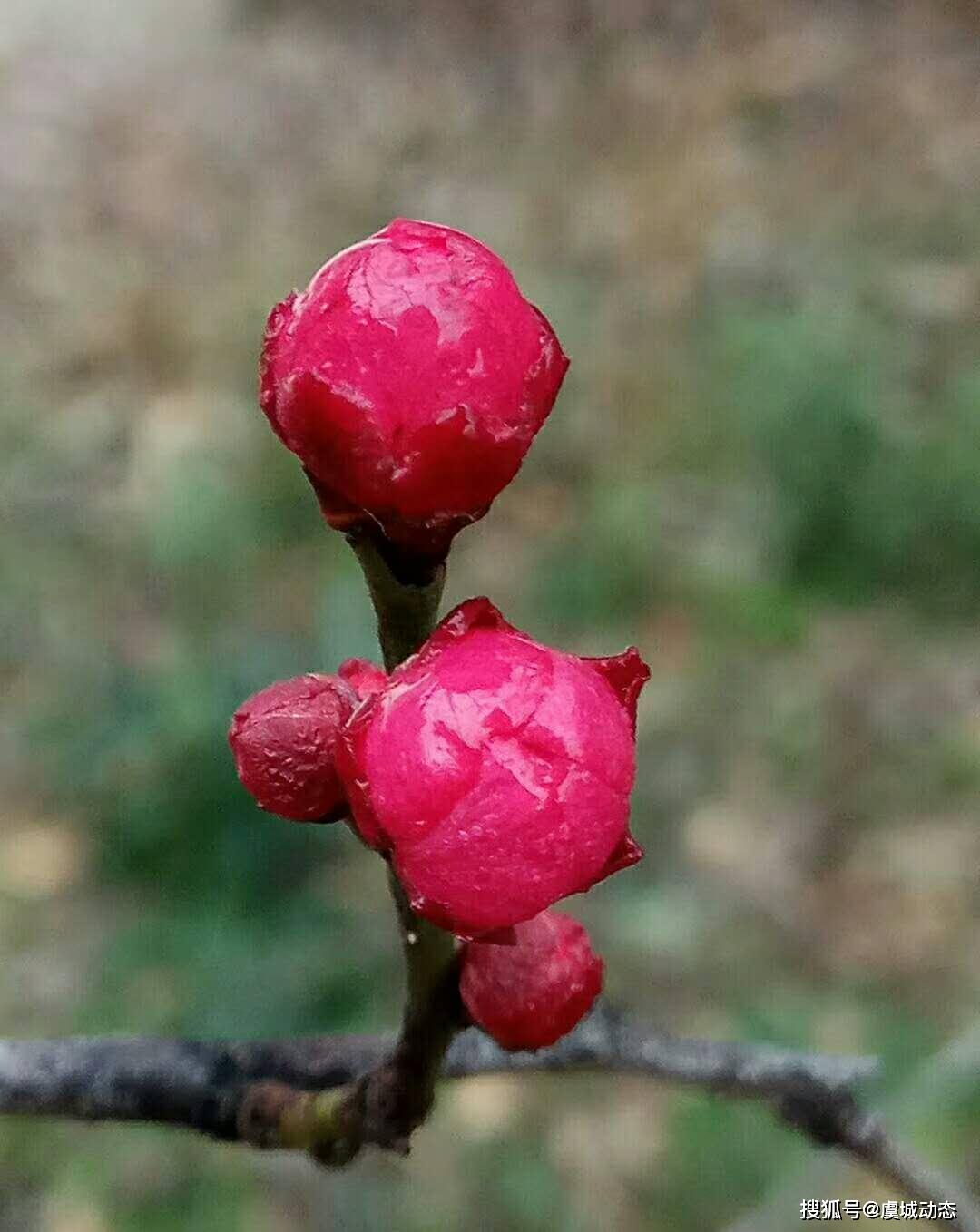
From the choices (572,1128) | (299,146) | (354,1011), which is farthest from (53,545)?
(299,146)

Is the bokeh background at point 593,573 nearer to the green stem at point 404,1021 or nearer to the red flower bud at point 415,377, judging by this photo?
Answer: the green stem at point 404,1021

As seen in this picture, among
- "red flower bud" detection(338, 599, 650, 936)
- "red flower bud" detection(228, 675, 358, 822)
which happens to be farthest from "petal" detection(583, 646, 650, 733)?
"red flower bud" detection(228, 675, 358, 822)

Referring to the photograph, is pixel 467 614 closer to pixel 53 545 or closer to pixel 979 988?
pixel 979 988

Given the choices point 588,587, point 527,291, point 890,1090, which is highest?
point 527,291

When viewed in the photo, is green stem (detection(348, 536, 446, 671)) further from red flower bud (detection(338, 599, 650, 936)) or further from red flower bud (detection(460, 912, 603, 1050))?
red flower bud (detection(460, 912, 603, 1050))

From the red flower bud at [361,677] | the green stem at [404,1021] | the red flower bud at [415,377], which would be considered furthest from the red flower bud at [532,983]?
the red flower bud at [415,377]

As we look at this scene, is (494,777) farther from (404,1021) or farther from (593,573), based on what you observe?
(593,573)
